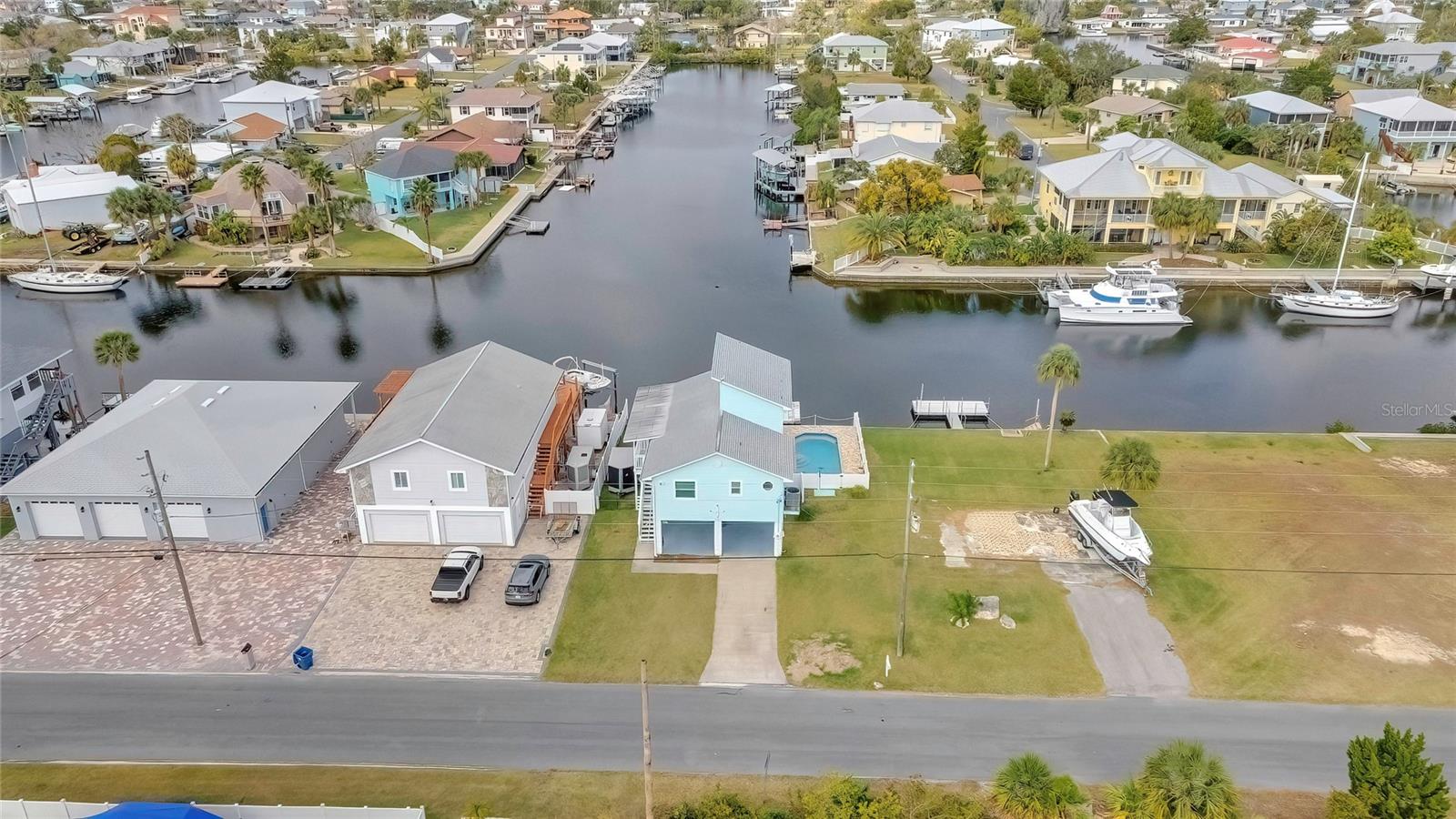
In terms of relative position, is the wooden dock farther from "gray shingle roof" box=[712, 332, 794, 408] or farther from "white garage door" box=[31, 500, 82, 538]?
"gray shingle roof" box=[712, 332, 794, 408]

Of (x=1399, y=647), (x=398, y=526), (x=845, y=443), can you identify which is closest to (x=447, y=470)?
(x=398, y=526)

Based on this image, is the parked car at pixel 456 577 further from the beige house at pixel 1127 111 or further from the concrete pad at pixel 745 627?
the beige house at pixel 1127 111

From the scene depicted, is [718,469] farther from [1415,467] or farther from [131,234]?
[131,234]

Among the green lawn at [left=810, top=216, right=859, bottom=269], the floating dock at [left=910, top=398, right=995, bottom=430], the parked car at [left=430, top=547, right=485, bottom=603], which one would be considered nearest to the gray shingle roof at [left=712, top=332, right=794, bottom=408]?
the floating dock at [left=910, top=398, right=995, bottom=430]

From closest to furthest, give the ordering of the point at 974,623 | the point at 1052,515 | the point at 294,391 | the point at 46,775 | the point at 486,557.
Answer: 1. the point at 46,775
2. the point at 974,623
3. the point at 486,557
4. the point at 1052,515
5. the point at 294,391

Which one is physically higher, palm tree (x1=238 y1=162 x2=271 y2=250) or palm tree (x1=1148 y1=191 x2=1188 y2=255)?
palm tree (x1=238 y1=162 x2=271 y2=250)

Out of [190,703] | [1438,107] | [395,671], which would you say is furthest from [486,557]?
[1438,107]

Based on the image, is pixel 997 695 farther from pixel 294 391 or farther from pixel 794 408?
pixel 294 391
